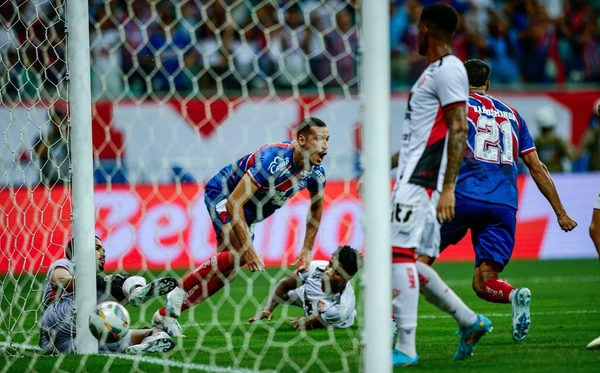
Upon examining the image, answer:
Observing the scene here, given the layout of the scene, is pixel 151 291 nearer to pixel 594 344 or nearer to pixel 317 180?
pixel 317 180

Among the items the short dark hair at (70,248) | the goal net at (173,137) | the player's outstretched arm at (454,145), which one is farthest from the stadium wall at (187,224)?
the player's outstretched arm at (454,145)

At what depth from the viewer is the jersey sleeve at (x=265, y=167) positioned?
22.7ft

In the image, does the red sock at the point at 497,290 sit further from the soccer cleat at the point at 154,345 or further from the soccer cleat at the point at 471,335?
the soccer cleat at the point at 154,345

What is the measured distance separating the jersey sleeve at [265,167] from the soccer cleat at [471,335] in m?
2.08

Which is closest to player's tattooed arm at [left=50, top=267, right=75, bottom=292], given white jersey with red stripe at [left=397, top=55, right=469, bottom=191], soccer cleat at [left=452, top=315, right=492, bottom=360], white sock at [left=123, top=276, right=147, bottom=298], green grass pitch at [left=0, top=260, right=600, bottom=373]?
white sock at [left=123, top=276, right=147, bottom=298]

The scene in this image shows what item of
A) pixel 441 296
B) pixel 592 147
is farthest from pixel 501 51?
pixel 441 296

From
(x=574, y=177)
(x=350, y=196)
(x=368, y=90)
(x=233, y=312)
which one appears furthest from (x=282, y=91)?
(x=368, y=90)

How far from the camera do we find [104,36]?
14.6 metres

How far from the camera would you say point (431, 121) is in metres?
5.24

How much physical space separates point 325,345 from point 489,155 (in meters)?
1.83

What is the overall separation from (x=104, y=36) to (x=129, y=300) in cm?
905

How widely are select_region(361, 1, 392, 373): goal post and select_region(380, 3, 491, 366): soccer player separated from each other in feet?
2.03

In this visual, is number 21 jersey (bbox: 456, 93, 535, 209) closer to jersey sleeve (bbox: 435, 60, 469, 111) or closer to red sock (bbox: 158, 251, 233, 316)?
jersey sleeve (bbox: 435, 60, 469, 111)

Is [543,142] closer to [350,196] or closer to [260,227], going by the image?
[350,196]
